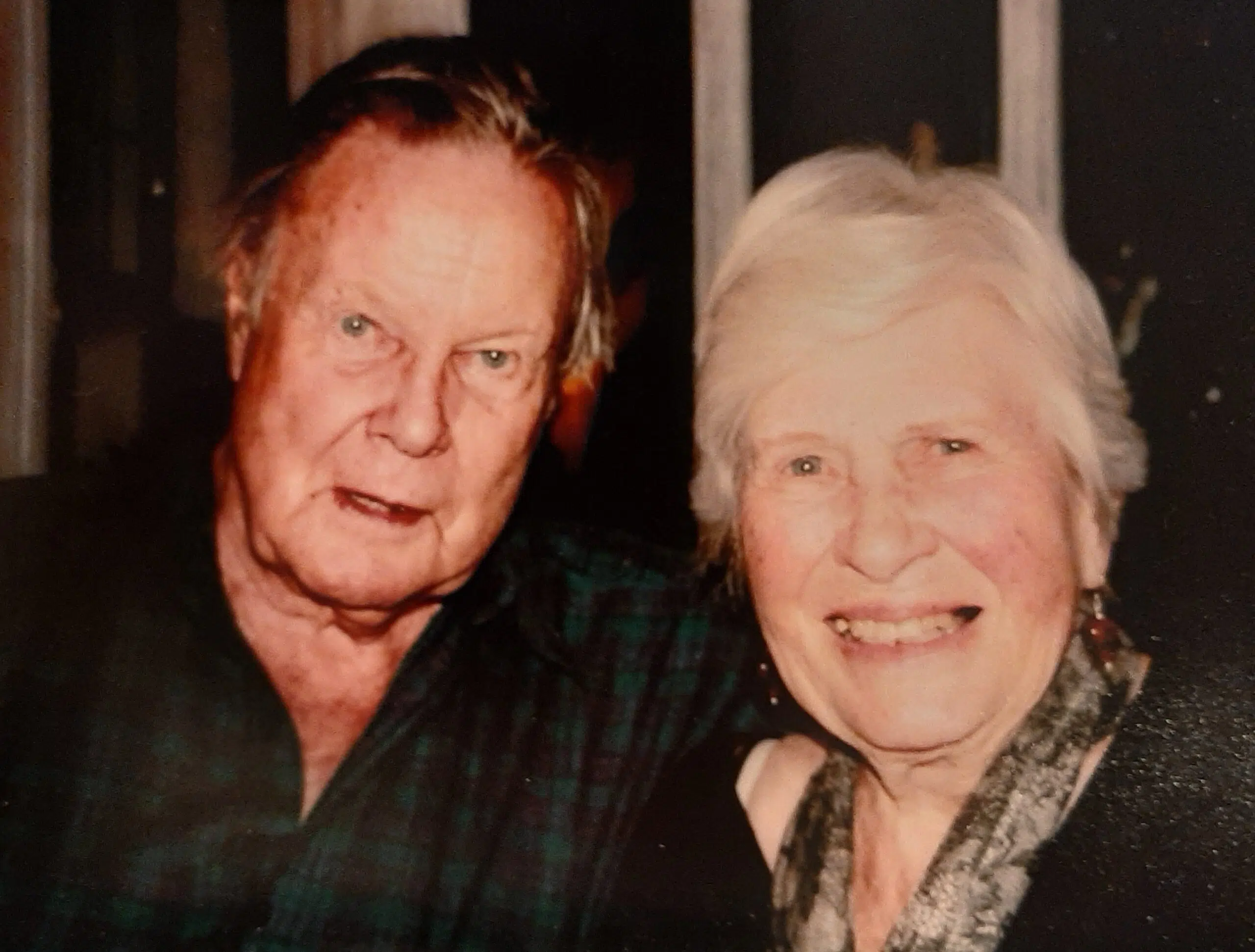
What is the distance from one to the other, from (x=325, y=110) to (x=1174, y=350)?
1042 millimetres

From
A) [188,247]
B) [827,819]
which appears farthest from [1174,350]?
[188,247]

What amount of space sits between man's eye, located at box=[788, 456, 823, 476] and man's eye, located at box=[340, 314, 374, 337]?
51cm

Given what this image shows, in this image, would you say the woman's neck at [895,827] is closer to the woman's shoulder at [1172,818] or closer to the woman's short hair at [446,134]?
the woman's shoulder at [1172,818]

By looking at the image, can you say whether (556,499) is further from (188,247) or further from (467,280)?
(188,247)

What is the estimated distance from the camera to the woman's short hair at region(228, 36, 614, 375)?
149 centimetres

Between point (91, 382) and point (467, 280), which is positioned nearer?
point (467, 280)

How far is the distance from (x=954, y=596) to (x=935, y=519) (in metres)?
0.09

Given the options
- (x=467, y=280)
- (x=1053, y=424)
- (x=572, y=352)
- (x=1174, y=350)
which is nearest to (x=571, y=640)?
(x=572, y=352)

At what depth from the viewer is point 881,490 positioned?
4.64 ft

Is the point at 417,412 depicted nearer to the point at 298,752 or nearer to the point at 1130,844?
the point at 298,752

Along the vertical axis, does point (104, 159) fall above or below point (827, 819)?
above

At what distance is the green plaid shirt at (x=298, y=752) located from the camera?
58.9 inches

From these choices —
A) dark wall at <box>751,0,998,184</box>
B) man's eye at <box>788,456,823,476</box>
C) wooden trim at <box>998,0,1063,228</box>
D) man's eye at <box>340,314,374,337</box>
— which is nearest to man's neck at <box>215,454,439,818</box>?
man's eye at <box>340,314,374,337</box>

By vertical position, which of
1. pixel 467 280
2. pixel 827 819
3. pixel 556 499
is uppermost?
pixel 467 280
